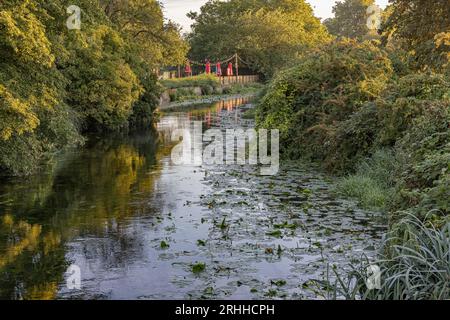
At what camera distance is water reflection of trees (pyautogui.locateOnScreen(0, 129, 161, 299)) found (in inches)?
350

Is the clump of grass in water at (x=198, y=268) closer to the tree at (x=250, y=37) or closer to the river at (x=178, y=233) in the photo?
the river at (x=178, y=233)

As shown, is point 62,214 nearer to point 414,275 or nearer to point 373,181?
point 373,181

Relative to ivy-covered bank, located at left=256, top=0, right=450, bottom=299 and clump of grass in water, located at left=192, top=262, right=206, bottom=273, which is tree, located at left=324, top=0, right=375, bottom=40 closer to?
ivy-covered bank, located at left=256, top=0, right=450, bottom=299

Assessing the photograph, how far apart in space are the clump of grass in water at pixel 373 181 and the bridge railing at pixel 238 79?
5455 centimetres

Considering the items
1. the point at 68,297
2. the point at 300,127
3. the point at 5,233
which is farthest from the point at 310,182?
the point at 68,297

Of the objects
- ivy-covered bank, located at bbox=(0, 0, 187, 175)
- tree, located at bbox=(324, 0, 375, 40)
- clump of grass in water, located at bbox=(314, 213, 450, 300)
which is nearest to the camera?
clump of grass in water, located at bbox=(314, 213, 450, 300)

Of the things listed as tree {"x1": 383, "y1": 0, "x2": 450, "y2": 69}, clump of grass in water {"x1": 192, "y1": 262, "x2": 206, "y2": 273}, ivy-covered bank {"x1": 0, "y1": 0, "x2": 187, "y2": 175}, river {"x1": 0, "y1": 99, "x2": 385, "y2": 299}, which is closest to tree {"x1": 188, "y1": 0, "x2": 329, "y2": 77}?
ivy-covered bank {"x1": 0, "y1": 0, "x2": 187, "y2": 175}

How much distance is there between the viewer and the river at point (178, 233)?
27.3ft

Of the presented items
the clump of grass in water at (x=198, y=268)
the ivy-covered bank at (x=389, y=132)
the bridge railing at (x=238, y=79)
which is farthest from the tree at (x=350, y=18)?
the clump of grass in water at (x=198, y=268)

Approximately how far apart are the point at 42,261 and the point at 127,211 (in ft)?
11.5

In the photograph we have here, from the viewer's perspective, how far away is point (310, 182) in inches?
601

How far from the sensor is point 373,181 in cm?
1370

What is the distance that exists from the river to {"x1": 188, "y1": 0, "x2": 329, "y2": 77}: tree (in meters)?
59.0
